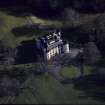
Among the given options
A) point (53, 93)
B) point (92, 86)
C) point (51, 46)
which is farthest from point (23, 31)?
point (92, 86)

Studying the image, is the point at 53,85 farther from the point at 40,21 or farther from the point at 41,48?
the point at 40,21

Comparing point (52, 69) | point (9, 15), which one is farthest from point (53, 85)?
point (9, 15)

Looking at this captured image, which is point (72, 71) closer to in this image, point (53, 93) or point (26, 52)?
point (53, 93)

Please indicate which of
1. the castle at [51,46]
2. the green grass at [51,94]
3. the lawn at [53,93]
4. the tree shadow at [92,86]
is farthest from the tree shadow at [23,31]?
the tree shadow at [92,86]

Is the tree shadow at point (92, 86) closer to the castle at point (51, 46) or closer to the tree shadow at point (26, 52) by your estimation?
the castle at point (51, 46)

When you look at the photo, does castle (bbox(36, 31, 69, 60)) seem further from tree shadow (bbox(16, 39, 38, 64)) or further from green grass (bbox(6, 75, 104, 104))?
green grass (bbox(6, 75, 104, 104))

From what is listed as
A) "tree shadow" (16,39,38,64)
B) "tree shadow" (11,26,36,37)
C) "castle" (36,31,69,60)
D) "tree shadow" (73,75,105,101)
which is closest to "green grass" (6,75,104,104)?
"tree shadow" (73,75,105,101)
